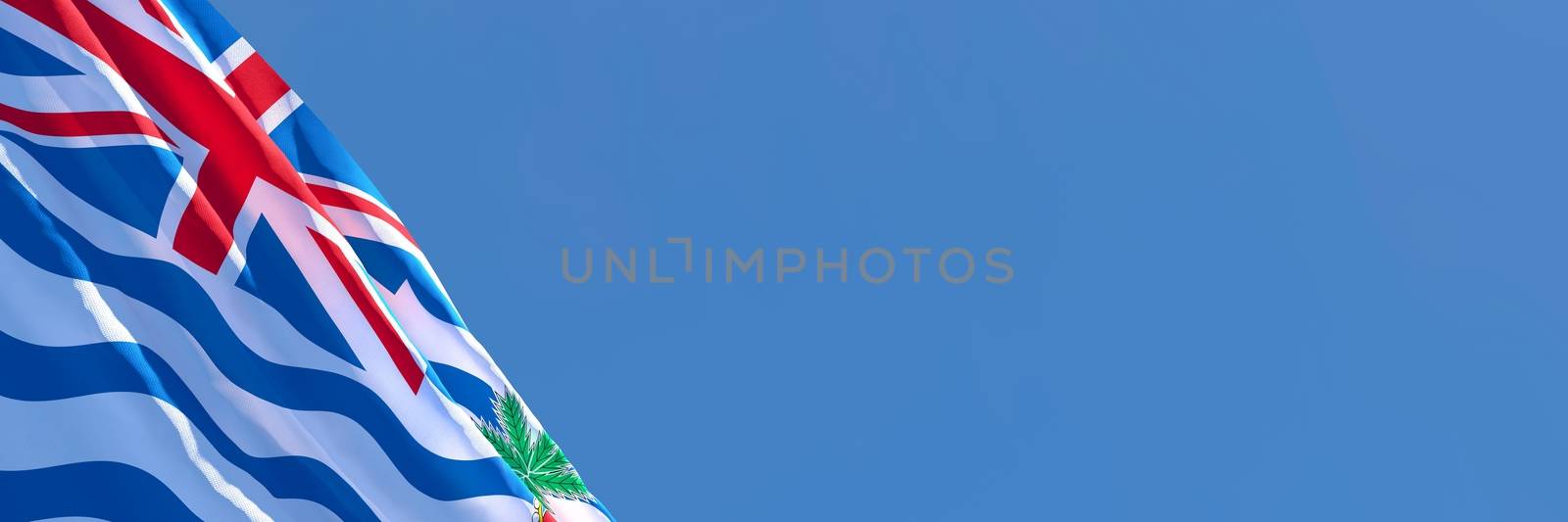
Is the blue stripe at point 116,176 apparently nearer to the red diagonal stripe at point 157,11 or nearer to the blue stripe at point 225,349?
the blue stripe at point 225,349

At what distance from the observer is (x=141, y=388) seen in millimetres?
5297

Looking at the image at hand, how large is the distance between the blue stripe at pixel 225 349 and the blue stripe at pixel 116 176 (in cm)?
16

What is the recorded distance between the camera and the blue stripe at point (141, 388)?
518 centimetres

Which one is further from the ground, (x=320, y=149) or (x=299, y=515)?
(x=320, y=149)

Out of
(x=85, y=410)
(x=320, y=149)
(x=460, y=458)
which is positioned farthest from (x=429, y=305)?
(x=85, y=410)

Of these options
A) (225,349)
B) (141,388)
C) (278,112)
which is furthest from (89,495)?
(278,112)

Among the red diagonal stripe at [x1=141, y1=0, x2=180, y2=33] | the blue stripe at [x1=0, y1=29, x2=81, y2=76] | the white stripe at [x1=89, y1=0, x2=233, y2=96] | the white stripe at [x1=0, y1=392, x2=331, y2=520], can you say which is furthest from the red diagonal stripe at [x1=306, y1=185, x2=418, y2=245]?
the white stripe at [x1=0, y1=392, x2=331, y2=520]

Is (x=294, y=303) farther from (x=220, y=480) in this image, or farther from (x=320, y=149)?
(x=320, y=149)

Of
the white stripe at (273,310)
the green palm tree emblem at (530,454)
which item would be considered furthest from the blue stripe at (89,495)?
the green palm tree emblem at (530,454)

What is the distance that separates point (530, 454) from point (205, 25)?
8.31 feet

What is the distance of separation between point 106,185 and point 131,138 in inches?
8.2

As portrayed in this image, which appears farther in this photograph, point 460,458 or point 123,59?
point 123,59

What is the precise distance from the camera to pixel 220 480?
5297 mm

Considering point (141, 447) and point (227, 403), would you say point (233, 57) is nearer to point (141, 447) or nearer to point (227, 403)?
point (227, 403)
